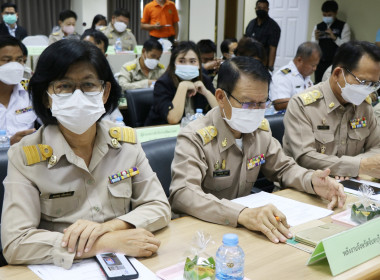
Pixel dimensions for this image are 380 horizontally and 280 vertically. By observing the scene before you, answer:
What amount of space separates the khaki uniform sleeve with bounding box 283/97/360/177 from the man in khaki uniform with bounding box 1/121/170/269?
1.05 metres

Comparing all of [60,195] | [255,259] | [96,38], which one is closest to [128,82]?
[96,38]

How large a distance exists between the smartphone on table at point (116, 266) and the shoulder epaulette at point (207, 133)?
2.36 ft

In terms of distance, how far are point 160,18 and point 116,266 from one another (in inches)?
276

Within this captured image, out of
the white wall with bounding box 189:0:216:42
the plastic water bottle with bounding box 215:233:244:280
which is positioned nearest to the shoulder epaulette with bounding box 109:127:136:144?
the plastic water bottle with bounding box 215:233:244:280

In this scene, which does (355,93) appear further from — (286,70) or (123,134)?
(286,70)

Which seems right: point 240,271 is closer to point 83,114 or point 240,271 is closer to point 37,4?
point 83,114

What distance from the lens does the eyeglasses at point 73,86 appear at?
56.6 inches

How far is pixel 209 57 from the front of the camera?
16.7ft

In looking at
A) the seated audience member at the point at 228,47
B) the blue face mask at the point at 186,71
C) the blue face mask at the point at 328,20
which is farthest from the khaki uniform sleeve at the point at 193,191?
the blue face mask at the point at 328,20

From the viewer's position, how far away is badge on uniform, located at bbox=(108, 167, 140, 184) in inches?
58.6

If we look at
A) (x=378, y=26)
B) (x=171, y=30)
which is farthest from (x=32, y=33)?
(x=378, y=26)

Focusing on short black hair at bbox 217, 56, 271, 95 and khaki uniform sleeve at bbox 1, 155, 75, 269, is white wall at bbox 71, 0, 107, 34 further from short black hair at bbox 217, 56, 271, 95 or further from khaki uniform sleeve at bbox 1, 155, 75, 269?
khaki uniform sleeve at bbox 1, 155, 75, 269

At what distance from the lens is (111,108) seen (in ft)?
5.44

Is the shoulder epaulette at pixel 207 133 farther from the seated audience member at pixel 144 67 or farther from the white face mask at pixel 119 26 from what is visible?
the white face mask at pixel 119 26
